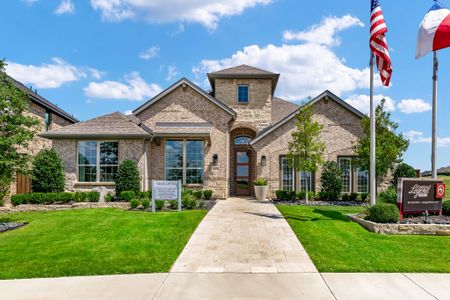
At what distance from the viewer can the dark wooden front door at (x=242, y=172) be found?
71.5 feet

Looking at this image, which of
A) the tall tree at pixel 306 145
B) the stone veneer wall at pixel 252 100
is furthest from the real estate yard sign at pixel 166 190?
the stone veneer wall at pixel 252 100

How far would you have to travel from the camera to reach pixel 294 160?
17.8 metres

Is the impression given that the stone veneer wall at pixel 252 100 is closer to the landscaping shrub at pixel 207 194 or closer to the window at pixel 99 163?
the landscaping shrub at pixel 207 194

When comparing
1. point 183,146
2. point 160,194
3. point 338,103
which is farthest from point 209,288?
point 338,103

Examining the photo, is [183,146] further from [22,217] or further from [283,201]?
[22,217]

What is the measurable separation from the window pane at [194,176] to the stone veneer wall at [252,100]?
4458 millimetres

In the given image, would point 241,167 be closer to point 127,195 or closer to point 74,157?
point 127,195

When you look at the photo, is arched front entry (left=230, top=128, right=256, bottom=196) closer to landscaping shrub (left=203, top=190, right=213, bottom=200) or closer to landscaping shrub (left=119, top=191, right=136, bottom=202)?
landscaping shrub (left=203, top=190, right=213, bottom=200)

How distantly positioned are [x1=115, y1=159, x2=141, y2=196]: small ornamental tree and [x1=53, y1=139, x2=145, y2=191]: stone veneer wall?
0.80m

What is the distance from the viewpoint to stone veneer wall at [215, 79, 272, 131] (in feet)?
71.1

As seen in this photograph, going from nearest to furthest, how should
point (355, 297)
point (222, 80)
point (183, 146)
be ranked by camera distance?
point (355, 297), point (183, 146), point (222, 80)

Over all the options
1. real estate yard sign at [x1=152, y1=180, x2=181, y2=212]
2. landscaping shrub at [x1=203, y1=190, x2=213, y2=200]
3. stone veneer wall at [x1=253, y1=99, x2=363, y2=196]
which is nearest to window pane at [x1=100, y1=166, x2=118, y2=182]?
real estate yard sign at [x1=152, y1=180, x2=181, y2=212]

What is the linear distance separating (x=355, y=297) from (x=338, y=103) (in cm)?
1562

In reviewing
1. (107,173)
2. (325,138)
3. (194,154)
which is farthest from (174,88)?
(325,138)
